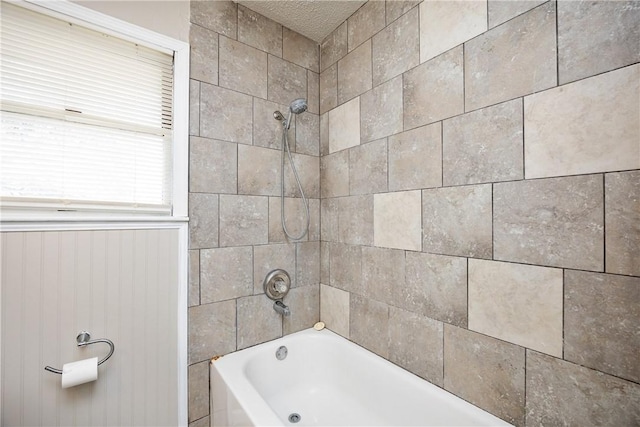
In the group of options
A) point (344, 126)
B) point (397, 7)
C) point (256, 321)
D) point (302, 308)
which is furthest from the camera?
point (302, 308)

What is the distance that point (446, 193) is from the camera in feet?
4.07

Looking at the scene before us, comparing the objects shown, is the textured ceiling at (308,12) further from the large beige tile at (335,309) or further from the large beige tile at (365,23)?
the large beige tile at (335,309)

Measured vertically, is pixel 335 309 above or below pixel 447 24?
below

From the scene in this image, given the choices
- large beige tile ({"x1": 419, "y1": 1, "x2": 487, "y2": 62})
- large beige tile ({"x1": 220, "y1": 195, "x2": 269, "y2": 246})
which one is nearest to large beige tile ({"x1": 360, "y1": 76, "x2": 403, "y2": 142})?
large beige tile ({"x1": 419, "y1": 1, "x2": 487, "y2": 62})

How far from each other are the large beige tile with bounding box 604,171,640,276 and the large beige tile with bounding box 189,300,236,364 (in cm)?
166

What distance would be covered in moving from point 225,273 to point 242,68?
4.07 ft

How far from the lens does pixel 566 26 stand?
2.99ft

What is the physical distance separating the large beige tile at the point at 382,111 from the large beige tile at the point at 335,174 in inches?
8.4

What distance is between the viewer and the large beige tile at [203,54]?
4.92ft

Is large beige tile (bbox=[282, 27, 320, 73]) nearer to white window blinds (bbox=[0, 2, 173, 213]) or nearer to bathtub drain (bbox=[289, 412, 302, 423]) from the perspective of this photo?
white window blinds (bbox=[0, 2, 173, 213])

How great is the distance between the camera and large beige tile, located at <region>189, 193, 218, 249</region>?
149 centimetres

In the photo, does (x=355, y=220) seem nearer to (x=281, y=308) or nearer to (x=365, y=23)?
(x=281, y=308)

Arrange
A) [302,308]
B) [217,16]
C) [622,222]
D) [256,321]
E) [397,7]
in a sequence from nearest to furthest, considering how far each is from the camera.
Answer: [622,222]
[397,7]
[217,16]
[256,321]
[302,308]

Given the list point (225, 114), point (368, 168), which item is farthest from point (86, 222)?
point (368, 168)
